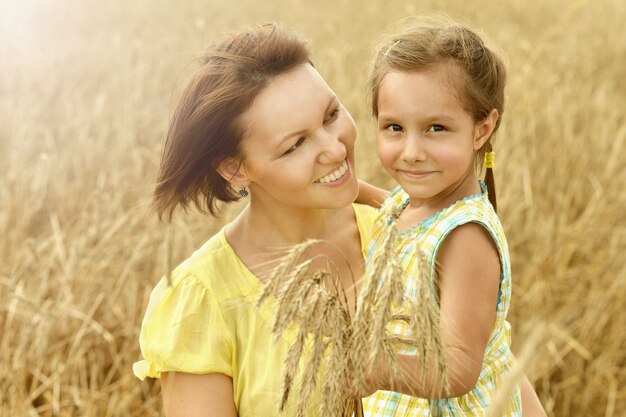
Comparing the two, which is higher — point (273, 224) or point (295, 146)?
point (295, 146)

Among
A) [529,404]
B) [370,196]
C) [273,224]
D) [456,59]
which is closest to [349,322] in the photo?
[456,59]

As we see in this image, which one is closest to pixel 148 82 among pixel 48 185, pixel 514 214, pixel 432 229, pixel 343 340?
pixel 48 185

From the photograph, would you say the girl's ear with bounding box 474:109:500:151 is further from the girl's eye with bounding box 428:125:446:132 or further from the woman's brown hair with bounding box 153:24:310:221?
the woman's brown hair with bounding box 153:24:310:221

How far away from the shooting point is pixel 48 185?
3984mm

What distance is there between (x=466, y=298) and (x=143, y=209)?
7.37 ft

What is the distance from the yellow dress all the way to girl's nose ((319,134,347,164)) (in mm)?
370

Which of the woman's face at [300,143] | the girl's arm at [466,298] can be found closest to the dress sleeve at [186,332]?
the woman's face at [300,143]

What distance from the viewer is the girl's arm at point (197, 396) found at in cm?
194

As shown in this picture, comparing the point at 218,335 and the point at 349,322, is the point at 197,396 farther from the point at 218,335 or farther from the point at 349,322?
the point at 349,322

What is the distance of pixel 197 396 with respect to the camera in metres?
1.96

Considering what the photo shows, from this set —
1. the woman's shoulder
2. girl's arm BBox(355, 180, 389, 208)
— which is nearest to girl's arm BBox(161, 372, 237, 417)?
the woman's shoulder

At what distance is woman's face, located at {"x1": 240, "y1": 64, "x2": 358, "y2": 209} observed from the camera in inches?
78.5

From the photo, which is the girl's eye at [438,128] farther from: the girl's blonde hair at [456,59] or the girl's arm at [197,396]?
the girl's arm at [197,396]

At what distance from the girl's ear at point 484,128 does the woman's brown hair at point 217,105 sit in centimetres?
50
